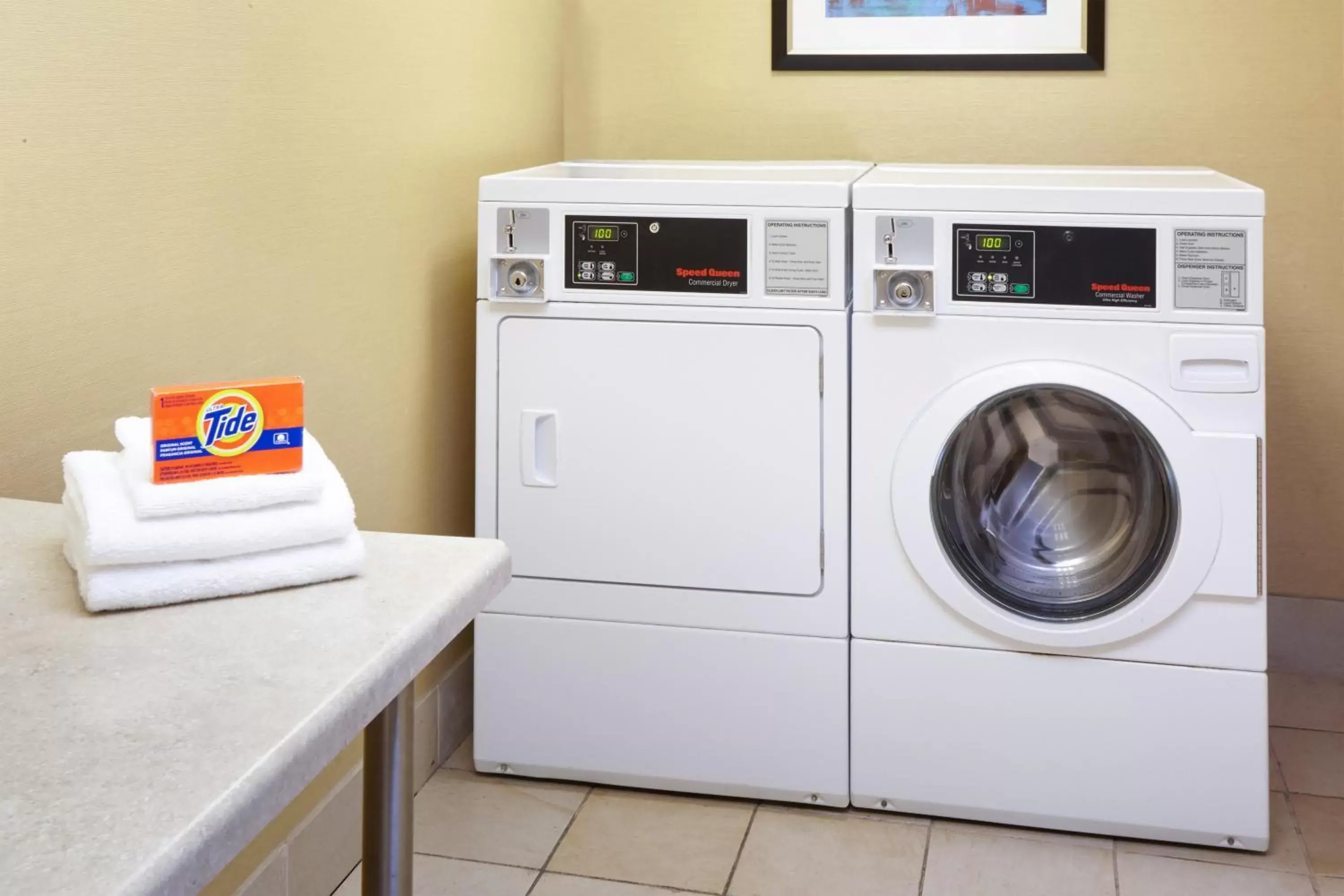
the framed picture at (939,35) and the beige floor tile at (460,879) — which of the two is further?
the framed picture at (939,35)

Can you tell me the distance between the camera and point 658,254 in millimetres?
2189

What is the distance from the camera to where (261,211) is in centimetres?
177

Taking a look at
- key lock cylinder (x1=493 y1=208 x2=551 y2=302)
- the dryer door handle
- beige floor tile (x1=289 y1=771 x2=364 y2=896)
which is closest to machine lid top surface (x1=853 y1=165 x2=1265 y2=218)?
key lock cylinder (x1=493 y1=208 x2=551 y2=302)

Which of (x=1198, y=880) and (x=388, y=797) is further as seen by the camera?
(x=1198, y=880)

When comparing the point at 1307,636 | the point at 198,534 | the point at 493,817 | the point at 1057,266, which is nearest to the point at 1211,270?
the point at 1057,266

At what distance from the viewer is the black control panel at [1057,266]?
202cm

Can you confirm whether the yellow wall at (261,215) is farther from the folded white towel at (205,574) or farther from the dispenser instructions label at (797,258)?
the dispenser instructions label at (797,258)

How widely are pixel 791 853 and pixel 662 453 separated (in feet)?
2.33

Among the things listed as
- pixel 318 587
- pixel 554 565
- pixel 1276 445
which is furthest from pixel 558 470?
pixel 1276 445

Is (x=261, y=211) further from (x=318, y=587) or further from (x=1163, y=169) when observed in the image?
(x=1163, y=169)

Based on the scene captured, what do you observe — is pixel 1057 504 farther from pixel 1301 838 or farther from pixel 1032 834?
pixel 1301 838

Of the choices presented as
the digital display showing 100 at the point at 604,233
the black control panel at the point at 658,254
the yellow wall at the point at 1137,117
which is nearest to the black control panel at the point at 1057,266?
the black control panel at the point at 658,254

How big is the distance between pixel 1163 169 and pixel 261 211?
5.62 feet

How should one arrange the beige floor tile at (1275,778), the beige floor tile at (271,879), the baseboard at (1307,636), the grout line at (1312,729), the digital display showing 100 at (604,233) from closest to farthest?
the beige floor tile at (271,879) < the digital display showing 100 at (604,233) < the beige floor tile at (1275,778) < the grout line at (1312,729) < the baseboard at (1307,636)
